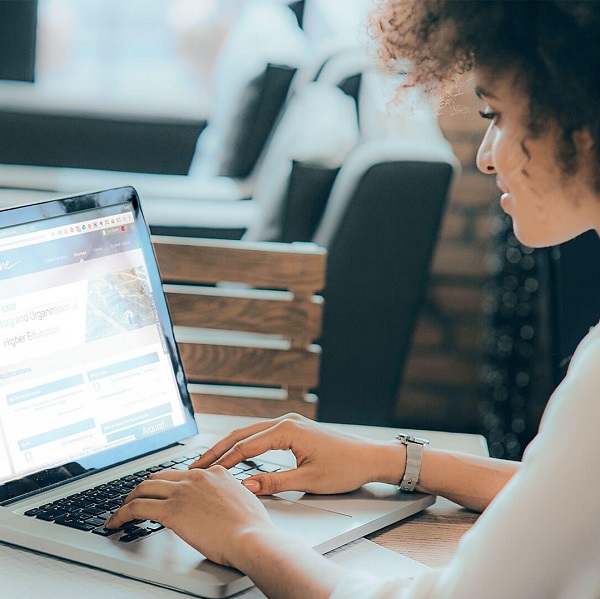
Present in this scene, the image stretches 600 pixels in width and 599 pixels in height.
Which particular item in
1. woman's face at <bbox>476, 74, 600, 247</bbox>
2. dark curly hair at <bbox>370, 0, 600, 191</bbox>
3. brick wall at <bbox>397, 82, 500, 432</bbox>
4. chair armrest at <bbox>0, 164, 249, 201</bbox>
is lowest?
brick wall at <bbox>397, 82, 500, 432</bbox>

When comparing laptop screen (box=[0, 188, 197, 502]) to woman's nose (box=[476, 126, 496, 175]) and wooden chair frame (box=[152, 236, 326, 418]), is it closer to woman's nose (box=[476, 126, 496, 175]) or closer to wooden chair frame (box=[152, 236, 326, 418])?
woman's nose (box=[476, 126, 496, 175])

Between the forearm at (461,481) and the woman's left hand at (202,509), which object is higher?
the woman's left hand at (202,509)

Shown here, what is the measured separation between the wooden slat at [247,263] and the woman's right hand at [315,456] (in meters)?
0.72

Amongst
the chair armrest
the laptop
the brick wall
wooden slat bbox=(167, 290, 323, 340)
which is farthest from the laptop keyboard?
the brick wall

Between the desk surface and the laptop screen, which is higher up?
the laptop screen

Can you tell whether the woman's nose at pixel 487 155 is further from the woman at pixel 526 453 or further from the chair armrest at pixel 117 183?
the chair armrest at pixel 117 183

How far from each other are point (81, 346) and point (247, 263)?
2.57 feet

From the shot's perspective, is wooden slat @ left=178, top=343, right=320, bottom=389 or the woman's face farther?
wooden slat @ left=178, top=343, right=320, bottom=389

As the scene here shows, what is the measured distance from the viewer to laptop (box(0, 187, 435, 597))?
0.84 metres

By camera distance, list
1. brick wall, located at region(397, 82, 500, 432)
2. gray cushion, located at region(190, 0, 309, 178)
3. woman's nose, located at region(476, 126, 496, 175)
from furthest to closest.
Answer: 1. brick wall, located at region(397, 82, 500, 432)
2. gray cushion, located at region(190, 0, 309, 178)
3. woman's nose, located at region(476, 126, 496, 175)

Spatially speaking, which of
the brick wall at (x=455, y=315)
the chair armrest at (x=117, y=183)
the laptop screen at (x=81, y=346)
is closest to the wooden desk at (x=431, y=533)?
the laptop screen at (x=81, y=346)

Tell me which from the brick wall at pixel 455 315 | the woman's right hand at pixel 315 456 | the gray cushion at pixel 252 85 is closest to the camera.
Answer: the woman's right hand at pixel 315 456

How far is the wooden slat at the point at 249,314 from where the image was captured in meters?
1.71

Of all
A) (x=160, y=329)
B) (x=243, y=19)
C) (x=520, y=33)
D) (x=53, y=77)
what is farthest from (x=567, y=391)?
(x=53, y=77)
